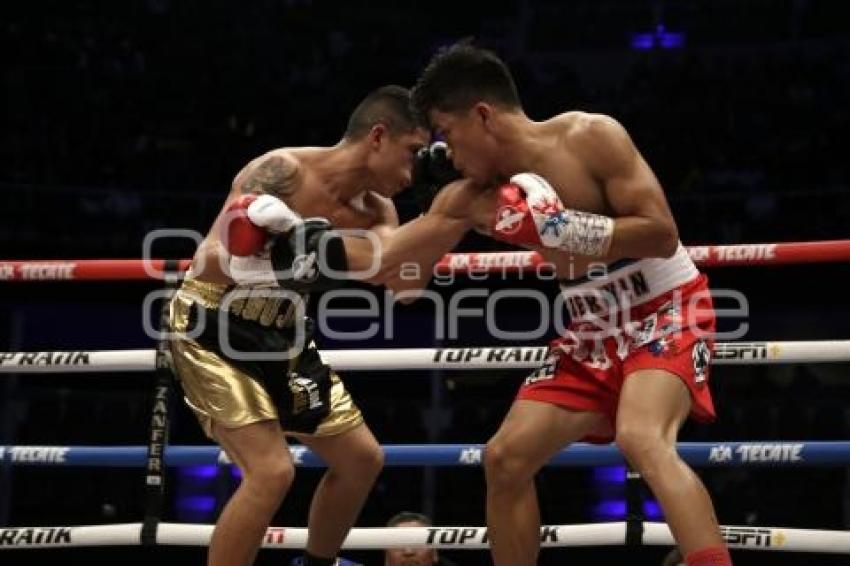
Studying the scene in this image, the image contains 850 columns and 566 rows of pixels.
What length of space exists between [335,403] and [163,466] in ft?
2.02

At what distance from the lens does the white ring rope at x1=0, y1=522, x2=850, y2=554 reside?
321 centimetres

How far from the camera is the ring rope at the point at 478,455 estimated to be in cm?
331

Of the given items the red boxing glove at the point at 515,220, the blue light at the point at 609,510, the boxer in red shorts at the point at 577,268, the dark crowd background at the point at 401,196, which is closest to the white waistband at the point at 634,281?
the boxer in red shorts at the point at 577,268

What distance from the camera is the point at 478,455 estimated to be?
3488mm

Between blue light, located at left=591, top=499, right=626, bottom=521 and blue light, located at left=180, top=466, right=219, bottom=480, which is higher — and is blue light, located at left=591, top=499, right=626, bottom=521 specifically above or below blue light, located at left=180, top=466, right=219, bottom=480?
below

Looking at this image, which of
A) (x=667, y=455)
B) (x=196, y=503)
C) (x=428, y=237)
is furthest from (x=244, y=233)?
(x=196, y=503)

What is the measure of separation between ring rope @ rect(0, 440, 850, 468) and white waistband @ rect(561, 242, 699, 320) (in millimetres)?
603

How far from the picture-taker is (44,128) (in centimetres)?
1110

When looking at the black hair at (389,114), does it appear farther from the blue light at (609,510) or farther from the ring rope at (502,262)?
the blue light at (609,510)

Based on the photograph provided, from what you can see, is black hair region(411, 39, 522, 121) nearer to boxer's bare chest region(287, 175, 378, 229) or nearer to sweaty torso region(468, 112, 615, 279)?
sweaty torso region(468, 112, 615, 279)

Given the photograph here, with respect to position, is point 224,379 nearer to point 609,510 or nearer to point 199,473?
point 609,510

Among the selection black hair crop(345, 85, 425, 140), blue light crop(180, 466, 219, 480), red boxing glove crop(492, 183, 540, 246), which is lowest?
blue light crop(180, 466, 219, 480)

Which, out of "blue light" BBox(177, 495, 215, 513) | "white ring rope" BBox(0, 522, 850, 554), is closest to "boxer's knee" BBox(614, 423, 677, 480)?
"white ring rope" BBox(0, 522, 850, 554)

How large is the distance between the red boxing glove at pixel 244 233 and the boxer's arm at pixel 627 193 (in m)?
0.78
